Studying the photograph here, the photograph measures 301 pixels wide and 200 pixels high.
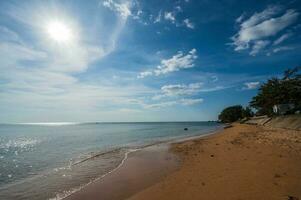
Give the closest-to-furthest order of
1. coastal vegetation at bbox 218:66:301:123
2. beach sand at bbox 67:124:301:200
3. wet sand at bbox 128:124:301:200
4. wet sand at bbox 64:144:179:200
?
wet sand at bbox 128:124:301:200
beach sand at bbox 67:124:301:200
wet sand at bbox 64:144:179:200
coastal vegetation at bbox 218:66:301:123

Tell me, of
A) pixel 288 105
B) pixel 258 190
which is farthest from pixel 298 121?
pixel 258 190

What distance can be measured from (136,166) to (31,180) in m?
6.66

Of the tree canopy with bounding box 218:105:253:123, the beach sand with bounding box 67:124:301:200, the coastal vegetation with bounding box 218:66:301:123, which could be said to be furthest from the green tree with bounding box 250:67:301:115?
the tree canopy with bounding box 218:105:253:123

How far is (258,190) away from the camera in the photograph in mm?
8266

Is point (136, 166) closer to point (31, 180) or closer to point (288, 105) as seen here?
point (31, 180)

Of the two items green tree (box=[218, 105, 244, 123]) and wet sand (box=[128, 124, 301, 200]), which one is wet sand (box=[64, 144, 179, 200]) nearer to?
wet sand (box=[128, 124, 301, 200])

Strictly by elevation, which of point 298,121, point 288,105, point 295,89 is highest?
point 295,89

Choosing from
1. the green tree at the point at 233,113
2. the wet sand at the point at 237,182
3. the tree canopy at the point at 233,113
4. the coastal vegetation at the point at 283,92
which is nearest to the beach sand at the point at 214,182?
the wet sand at the point at 237,182

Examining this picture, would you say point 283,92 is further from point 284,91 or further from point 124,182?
point 124,182

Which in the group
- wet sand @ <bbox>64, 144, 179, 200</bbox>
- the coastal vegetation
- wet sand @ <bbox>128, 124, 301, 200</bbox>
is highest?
the coastal vegetation

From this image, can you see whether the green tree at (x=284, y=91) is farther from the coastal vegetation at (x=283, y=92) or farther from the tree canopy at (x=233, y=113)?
the tree canopy at (x=233, y=113)

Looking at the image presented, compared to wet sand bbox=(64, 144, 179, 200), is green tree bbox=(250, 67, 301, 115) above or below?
above

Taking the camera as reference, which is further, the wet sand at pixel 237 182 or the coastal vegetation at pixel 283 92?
the coastal vegetation at pixel 283 92

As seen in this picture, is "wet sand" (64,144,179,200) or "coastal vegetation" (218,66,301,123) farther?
"coastal vegetation" (218,66,301,123)
